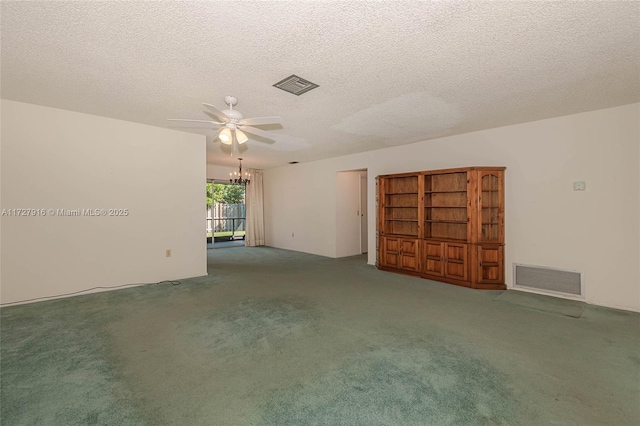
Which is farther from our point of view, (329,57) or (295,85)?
(295,85)

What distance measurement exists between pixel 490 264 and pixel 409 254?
1.37 m

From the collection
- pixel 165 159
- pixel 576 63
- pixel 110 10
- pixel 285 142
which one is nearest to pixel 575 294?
pixel 576 63

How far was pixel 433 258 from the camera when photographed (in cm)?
506

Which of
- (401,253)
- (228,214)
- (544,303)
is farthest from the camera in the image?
(228,214)

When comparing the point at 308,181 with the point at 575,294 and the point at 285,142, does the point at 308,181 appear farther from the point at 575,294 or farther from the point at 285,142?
the point at 575,294

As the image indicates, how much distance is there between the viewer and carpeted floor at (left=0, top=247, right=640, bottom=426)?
175 cm

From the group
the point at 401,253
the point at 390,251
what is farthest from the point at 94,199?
the point at 401,253

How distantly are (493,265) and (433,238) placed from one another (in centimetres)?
103

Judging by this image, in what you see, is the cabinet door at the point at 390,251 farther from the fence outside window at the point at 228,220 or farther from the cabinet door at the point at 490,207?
the fence outside window at the point at 228,220

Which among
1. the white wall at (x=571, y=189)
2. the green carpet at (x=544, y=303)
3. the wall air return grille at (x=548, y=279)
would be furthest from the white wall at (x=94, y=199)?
the wall air return grille at (x=548, y=279)

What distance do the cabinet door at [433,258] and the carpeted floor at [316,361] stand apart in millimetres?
950

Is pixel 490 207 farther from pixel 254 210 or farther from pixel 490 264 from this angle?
pixel 254 210

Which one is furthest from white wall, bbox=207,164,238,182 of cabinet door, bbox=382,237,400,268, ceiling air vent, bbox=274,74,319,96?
ceiling air vent, bbox=274,74,319,96

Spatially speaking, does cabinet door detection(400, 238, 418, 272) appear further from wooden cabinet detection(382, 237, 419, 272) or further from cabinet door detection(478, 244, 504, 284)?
cabinet door detection(478, 244, 504, 284)
